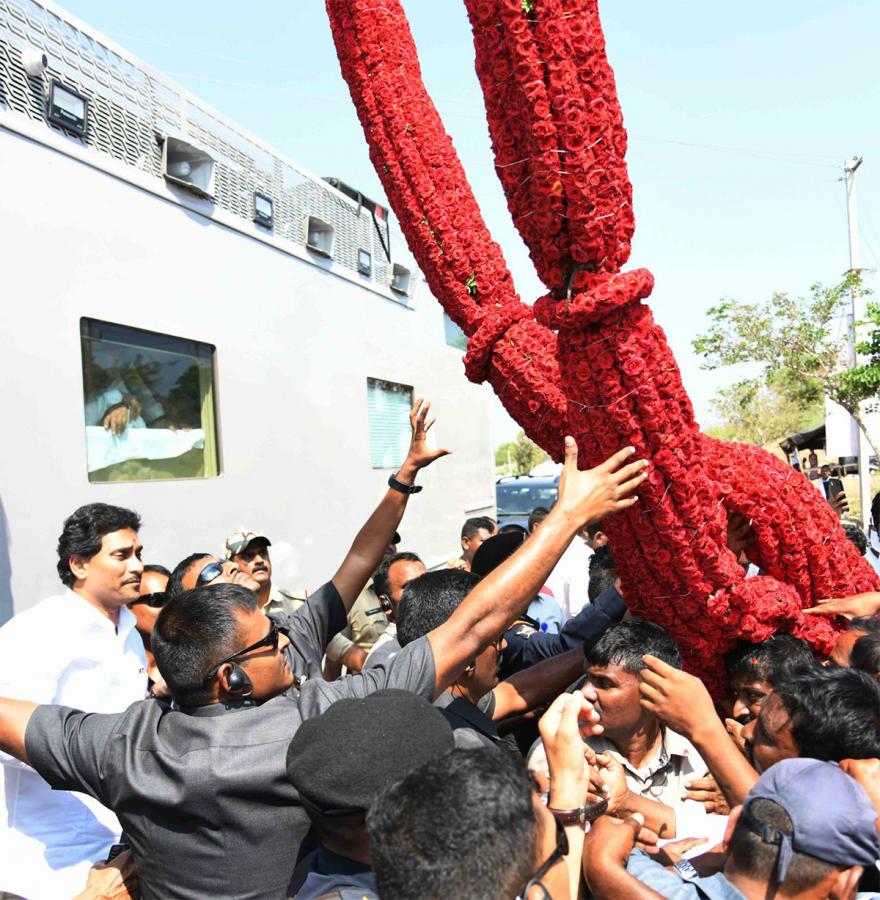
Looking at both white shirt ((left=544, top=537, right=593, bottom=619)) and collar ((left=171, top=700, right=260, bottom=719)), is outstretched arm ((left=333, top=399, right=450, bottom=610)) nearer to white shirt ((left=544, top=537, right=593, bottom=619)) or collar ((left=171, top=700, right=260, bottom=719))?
collar ((left=171, top=700, right=260, bottom=719))

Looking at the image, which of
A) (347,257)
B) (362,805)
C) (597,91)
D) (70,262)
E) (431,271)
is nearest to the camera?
(362,805)

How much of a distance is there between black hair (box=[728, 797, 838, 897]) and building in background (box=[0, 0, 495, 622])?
11.1 feet

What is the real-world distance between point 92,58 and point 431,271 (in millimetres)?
3303

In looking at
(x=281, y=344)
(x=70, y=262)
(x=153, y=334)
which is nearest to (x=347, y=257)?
(x=281, y=344)

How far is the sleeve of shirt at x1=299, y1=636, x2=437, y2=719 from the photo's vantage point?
199cm

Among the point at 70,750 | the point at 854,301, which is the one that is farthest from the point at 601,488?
the point at 854,301

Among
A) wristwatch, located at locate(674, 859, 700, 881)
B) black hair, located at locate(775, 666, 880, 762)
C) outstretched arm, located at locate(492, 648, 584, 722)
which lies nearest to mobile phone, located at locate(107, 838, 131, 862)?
outstretched arm, located at locate(492, 648, 584, 722)

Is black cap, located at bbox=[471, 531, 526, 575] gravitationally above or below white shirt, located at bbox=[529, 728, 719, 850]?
above

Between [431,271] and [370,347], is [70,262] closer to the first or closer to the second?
[431,271]

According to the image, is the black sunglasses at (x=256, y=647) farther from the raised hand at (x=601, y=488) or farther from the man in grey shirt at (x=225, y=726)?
the raised hand at (x=601, y=488)

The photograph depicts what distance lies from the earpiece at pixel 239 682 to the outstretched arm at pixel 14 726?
47 cm

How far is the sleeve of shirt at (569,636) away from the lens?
9.80 ft

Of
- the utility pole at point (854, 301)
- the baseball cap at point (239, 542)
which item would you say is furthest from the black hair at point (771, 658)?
the utility pole at point (854, 301)

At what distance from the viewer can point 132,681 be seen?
306 cm
